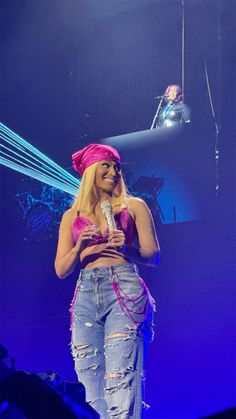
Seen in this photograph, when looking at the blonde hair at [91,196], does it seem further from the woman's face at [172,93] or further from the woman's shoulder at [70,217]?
the woman's face at [172,93]

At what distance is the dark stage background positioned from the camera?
3.87 m

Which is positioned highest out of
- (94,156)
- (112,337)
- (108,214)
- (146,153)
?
(146,153)

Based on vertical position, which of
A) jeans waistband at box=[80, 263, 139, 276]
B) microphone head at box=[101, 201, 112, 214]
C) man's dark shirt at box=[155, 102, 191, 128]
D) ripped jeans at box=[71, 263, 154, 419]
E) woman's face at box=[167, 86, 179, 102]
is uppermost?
woman's face at box=[167, 86, 179, 102]

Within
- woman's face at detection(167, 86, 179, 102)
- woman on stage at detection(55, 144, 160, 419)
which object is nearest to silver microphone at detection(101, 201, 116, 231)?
woman on stage at detection(55, 144, 160, 419)

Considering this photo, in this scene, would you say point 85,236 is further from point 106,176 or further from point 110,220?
point 106,176

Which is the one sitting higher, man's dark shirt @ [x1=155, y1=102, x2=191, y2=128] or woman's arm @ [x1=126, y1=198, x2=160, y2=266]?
man's dark shirt @ [x1=155, y1=102, x2=191, y2=128]

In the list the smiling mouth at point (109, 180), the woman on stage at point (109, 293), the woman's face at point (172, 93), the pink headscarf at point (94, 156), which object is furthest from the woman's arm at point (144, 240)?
the woman's face at point (172, 93)

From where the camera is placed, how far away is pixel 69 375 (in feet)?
13.5

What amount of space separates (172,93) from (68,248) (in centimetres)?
178

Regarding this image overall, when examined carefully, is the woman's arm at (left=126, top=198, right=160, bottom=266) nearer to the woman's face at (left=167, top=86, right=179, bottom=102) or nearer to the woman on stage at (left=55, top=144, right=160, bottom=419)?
the woman on stage at (left=55, top=144, right=160, bottom=419)

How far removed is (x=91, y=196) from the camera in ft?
8.24

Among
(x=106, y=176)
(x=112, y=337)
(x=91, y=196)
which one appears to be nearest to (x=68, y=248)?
(x=91, y=196)

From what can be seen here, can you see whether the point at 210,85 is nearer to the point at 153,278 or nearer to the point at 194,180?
the point at 194,180

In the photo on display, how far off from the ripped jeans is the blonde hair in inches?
10.8
